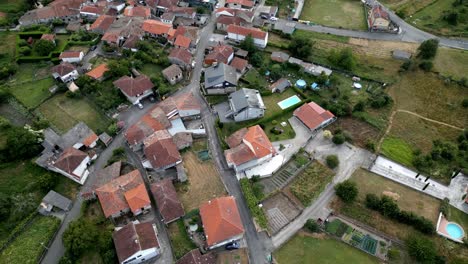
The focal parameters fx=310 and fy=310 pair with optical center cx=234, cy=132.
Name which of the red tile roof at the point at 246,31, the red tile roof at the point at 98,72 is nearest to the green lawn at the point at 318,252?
the red tile roof at the point at 246,31

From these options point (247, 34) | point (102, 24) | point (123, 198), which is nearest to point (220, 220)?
point (123, 198)

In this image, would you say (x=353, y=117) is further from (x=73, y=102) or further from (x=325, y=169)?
(x=73, y=102)

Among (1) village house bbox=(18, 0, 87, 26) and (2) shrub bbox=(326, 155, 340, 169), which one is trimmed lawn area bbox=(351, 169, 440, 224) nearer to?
(2) shrub bbox=(326, 155, 340, 169)

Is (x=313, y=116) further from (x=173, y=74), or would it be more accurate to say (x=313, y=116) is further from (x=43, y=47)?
(x=43, y=47)

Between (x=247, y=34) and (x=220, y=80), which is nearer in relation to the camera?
(x=220, y=80)

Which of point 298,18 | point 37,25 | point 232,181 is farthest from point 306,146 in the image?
point 37,25
